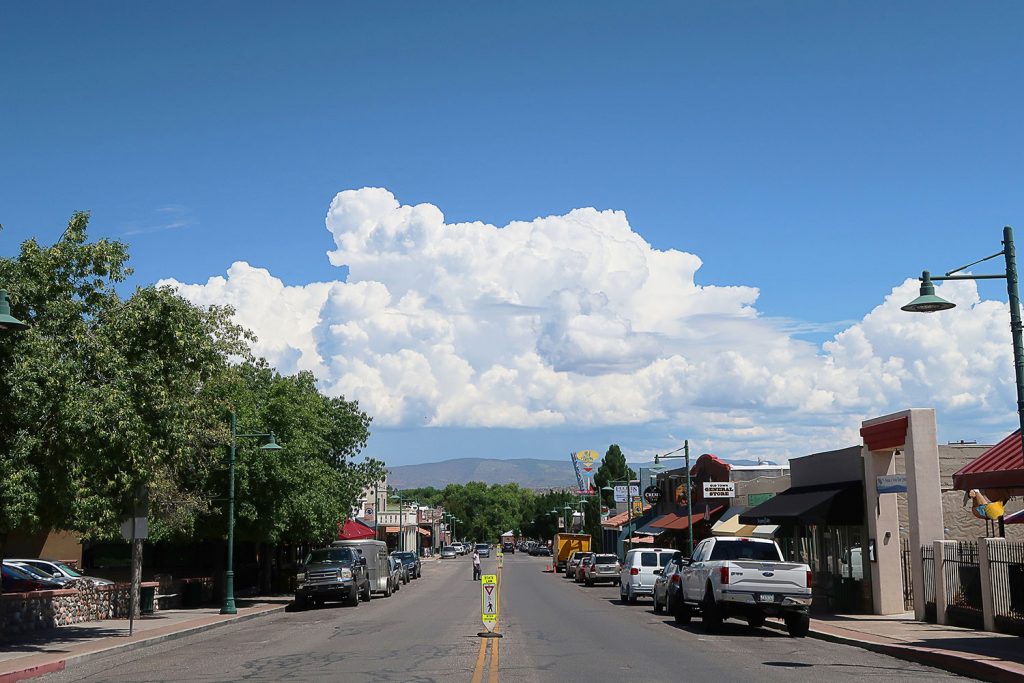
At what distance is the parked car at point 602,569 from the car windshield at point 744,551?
30.1m

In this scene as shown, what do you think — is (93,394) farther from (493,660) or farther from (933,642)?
(933,642)

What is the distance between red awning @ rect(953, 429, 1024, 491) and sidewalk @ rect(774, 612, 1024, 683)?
275 centimetres

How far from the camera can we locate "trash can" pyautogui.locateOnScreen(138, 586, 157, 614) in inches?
1188

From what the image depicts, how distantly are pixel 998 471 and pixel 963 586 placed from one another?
14.5ft

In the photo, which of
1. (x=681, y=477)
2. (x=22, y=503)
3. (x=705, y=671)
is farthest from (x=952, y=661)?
(x=681, y=477)

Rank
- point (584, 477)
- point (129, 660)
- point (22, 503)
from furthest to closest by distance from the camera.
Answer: point (584, 477) → point (129, 660) → point (22, 503)

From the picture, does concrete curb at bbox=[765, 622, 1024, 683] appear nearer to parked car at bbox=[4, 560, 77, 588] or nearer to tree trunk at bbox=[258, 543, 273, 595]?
parked car at bbox=[4, 560, 77, 588]

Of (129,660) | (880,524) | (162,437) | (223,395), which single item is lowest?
(129,660)

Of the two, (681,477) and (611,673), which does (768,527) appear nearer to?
(681,477)

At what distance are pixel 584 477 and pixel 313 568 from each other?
117215mm

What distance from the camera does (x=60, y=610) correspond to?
1011 inches

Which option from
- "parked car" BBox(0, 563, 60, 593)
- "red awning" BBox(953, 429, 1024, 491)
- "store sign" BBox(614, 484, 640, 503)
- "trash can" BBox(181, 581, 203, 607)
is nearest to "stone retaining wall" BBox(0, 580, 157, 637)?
"parked car" BBox(0, 563, 60, 593)

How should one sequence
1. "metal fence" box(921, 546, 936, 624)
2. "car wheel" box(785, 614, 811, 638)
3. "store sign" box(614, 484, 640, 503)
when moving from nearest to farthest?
"car wheel" box(785, 614, 811, 638) < "metal fence" box(921, 546, 936, 624) < "store sign" box(614, 484, 640, 503)

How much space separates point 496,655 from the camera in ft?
58.3
